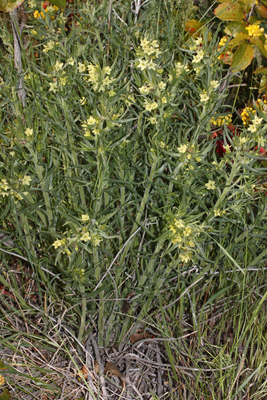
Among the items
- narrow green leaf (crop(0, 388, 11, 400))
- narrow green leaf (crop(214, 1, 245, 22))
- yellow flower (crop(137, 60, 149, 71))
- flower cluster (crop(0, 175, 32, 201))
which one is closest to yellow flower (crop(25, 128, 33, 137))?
flower cluster (crop(0, 175, 32, 201))

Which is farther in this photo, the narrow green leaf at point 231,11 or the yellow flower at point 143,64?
the narrow green leaf at point 231,11

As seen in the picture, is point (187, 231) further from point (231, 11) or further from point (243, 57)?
point (231, 11)

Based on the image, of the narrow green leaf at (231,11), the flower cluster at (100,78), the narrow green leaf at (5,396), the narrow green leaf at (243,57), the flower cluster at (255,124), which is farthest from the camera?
the narrow green leaf at (231,11)

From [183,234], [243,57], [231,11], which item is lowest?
[183,234]

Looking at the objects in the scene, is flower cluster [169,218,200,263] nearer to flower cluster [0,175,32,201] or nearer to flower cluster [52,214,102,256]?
flower cluster [52,214,102,256]

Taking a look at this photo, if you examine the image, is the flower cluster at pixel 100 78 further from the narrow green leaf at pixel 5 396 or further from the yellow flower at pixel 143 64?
the narrow green leaf at pixel 5 396

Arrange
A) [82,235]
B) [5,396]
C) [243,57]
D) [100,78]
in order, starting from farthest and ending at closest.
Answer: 1. [243,57]
2. [5,396]
3. [82,235]
4. [100,78]

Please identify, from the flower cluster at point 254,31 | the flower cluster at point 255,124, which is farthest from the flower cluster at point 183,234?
the flower cluster at point 254,31

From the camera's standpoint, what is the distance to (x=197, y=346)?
167cm

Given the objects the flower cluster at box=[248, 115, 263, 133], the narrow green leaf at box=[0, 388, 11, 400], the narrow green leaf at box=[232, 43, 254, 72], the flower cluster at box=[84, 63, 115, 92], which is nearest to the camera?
the flower cluster at box=[84, 63, 115, 92]

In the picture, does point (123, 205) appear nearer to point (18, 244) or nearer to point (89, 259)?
point (89, 259)

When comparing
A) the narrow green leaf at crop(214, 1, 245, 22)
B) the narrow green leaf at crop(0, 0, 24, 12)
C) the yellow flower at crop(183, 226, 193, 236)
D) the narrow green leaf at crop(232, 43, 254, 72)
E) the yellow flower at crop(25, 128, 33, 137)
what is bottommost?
the yellow flower at crop(183, 226, 193, 236)

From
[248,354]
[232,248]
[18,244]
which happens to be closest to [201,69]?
[232,248]

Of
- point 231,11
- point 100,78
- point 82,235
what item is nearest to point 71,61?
point 100,78
